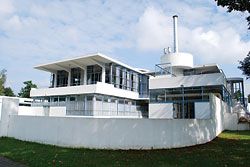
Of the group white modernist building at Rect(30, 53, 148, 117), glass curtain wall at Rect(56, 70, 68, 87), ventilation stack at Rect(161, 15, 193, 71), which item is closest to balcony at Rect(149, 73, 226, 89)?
white modernist building at Rect(30, 53, 148, 117)

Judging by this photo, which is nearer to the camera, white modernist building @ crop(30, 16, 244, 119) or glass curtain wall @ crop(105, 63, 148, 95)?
white modernist building @ crop(30, 16, 244, 119)

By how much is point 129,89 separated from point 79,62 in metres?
7.80

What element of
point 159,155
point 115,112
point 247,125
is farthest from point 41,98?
point 159,155

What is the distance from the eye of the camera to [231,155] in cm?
909

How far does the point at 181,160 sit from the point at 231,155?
236 centimetres

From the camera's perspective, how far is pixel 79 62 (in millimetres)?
31984

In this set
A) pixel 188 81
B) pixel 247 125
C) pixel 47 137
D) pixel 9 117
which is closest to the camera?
pixel 47 137

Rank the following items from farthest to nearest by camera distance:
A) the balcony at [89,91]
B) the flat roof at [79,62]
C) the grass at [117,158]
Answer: the flat roof at [79,62] < the balcony at [89,91] < the grass at [117,158]

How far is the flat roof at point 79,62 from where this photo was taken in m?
29.7

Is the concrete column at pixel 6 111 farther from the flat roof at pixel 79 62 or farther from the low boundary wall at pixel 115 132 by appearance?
the flat roof at pixel 79 62

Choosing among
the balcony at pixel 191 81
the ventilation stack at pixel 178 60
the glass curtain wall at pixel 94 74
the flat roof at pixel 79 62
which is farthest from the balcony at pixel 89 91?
the ventilation stack at pixel 178 60

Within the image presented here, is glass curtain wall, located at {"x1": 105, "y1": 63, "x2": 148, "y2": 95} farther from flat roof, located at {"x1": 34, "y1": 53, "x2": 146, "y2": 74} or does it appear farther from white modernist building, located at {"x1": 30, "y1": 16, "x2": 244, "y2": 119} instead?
flat roof, located at {"x1": 34, "y1": 53, "x2": 146, "y2": 74}

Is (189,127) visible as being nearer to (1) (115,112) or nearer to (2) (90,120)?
(2) (90,120)

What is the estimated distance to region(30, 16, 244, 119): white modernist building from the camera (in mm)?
24398
